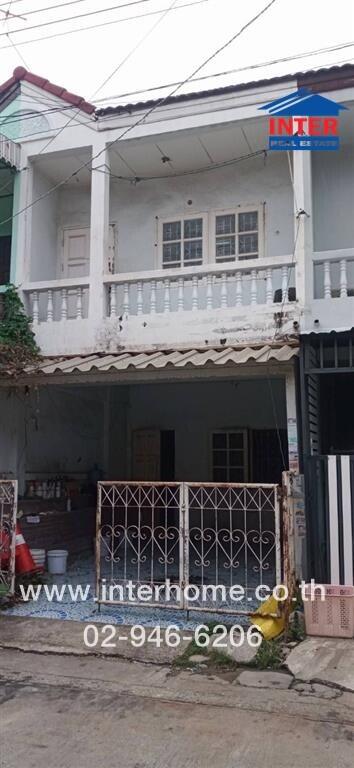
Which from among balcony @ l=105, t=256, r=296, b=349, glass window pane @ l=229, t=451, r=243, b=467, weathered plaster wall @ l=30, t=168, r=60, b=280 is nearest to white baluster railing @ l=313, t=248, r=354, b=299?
balcony @ l=105, t=256, r=296, b=349

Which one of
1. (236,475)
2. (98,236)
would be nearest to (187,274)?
(98,236)

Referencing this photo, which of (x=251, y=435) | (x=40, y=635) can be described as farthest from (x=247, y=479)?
(x=40, y=635)

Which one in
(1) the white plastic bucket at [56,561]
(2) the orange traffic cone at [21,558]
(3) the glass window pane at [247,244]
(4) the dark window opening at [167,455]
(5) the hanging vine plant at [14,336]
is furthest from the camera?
(4) the dark window opening at [167,455]

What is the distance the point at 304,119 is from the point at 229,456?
605 centimetres

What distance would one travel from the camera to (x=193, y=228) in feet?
32.6

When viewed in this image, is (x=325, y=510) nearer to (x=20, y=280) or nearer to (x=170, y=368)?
(x=170, y=368)

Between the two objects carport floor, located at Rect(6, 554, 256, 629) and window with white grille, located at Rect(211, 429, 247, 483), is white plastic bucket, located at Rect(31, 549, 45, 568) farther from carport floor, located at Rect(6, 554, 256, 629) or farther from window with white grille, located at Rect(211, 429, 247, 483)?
window with white grille, located at Rect(211, 429, 247, 483)

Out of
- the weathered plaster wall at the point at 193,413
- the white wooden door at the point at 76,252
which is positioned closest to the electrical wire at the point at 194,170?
the white wooden door at the point at 76,252

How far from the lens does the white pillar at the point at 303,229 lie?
763 centimetres

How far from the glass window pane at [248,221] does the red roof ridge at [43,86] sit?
2.78m

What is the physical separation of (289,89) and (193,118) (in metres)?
1.34

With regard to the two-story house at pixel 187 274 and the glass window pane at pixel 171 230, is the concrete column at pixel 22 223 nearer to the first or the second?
the two-story house at pixel 187 274

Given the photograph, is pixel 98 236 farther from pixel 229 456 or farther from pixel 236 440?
pixel 229 456

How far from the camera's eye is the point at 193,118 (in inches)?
333
